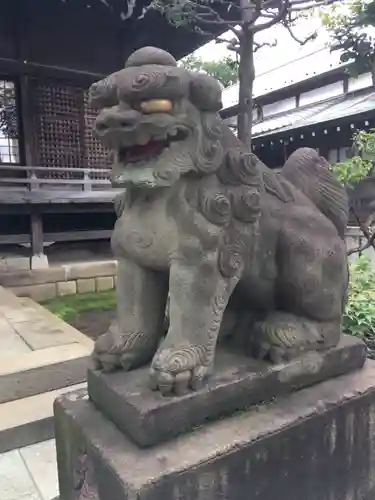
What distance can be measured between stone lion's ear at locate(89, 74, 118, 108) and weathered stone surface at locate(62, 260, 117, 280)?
5.70 meters

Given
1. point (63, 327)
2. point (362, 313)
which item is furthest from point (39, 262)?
point (362, 313)

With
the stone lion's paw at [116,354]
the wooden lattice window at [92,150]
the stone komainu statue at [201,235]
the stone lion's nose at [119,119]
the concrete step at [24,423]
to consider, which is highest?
the wooden lattice window at [92,150]

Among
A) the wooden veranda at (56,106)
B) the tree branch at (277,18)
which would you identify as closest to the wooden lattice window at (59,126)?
the wooden veranda at (56,106)

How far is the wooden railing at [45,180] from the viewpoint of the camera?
6.19 metres

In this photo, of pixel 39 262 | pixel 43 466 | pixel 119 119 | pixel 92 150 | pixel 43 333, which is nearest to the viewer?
pixel 119 119

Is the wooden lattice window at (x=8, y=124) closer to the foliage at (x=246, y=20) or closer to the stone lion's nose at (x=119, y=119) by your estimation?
the foliage at (x=246, y=20)

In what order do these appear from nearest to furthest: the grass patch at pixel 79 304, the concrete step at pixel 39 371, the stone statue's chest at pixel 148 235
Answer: the stone statue's chest at pixel 148 235
the concrete step at pixel 39 371
the grass patch at pixel 79 304

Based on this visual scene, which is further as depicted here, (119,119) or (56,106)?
(56,106)

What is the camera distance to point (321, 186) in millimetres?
1371

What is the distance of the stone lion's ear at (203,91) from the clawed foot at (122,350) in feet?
1.99

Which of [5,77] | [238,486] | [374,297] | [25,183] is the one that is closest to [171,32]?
[5,77]

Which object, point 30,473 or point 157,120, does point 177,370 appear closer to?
point 157,120

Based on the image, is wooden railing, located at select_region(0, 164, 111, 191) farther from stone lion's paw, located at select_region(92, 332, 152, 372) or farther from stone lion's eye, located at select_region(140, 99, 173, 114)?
stone lion's eye, located at select_region(140, 99, 173, 114)

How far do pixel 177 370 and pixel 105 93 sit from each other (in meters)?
0.65
